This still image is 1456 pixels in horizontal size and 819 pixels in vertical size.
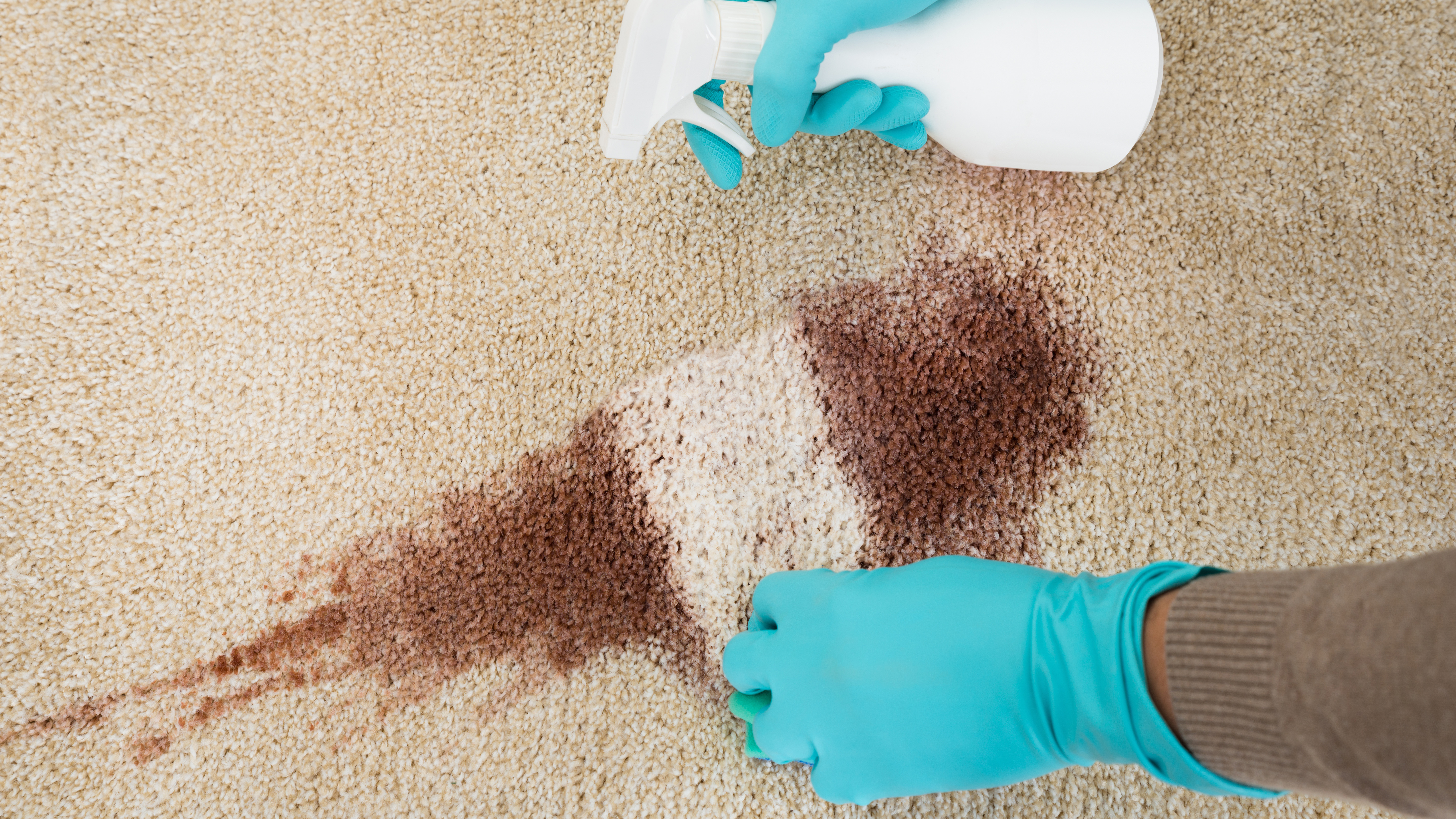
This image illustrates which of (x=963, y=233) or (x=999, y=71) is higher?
(x=999, y=71)

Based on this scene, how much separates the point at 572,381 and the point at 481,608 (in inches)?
7.9

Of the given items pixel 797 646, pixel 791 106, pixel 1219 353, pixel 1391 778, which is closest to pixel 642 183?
pixel 791 106

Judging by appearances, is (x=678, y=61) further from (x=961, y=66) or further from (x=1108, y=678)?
(x=1108, y=678)

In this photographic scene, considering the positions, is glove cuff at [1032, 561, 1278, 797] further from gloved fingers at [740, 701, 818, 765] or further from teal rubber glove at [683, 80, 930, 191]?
teal rubber glove at [683, 80, 930, 191]

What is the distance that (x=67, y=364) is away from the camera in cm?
72

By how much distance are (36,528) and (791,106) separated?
69 cm

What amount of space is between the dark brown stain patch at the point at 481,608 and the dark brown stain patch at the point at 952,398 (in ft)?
0.60

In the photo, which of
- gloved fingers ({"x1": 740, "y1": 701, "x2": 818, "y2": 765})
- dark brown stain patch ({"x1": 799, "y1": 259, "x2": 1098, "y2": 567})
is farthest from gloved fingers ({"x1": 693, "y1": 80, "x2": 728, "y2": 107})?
gloved fingers ({"x1": 740, "y1": 701, "x2": 818, "y2": 765})

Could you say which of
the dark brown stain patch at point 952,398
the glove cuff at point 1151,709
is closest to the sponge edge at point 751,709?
the dark brown stain patch at point 952,398

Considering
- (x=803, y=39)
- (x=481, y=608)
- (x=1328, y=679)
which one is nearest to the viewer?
(x=1328, y=679)

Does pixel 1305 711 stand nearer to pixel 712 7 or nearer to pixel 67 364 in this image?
pixel 712 7

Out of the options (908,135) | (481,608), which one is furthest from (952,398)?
(481,608)

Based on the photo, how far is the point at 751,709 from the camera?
65 cm

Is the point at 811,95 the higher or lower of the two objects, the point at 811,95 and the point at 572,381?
the higher
